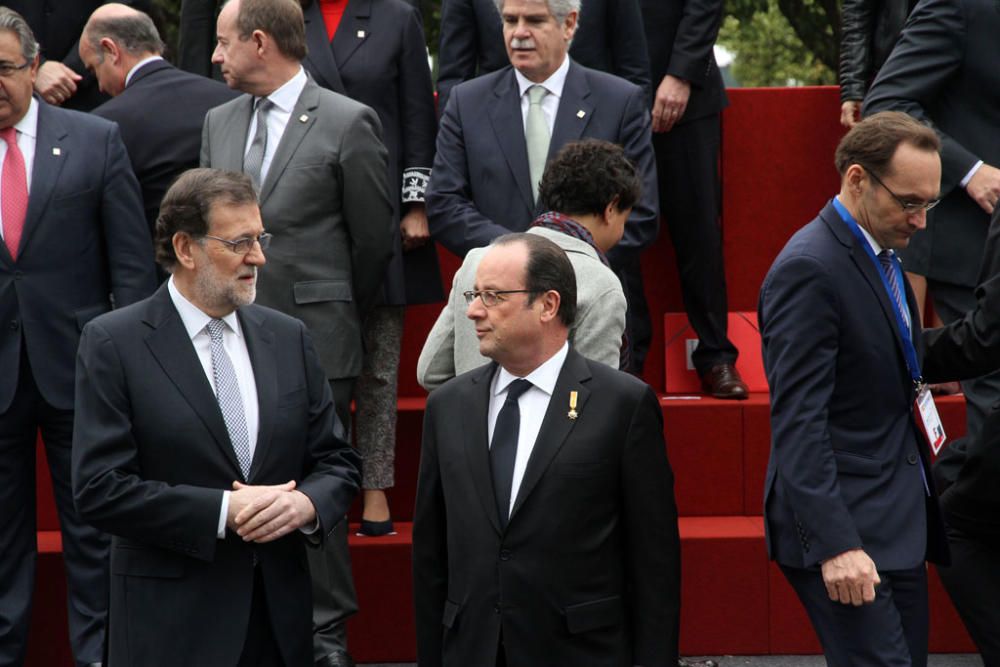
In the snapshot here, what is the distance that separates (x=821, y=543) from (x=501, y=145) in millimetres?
2367

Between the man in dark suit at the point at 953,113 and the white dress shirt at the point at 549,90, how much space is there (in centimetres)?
117

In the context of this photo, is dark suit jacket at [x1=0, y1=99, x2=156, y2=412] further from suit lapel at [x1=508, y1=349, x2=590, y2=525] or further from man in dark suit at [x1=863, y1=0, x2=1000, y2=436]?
man in dark suit at [x1=863, y1=0, x2=1000, y2=436]

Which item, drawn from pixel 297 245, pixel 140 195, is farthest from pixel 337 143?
pixel 140 195

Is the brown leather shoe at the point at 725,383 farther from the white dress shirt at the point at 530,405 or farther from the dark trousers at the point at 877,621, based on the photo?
the white dress shirt at the point at 530,405

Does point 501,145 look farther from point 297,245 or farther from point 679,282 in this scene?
point 679,282

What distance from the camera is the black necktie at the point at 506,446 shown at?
4211 mm

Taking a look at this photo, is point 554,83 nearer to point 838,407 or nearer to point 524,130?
point 524,130

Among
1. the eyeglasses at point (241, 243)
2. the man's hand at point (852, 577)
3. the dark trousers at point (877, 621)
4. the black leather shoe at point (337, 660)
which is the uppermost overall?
the eyeglasses at point (241, 243)

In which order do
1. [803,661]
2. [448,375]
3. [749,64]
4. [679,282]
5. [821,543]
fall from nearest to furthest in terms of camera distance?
[821,543] < [448,375] < [803,661] < [679,282] < [749,64]

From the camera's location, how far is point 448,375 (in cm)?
508

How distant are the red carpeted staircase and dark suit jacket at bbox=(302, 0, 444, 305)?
39.0 inches

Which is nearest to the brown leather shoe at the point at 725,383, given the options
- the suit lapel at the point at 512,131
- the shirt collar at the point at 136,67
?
the suit lapel at the point at 512,131

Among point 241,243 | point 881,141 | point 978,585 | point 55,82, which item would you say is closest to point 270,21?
point 55,82

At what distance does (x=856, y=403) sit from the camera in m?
4.42
